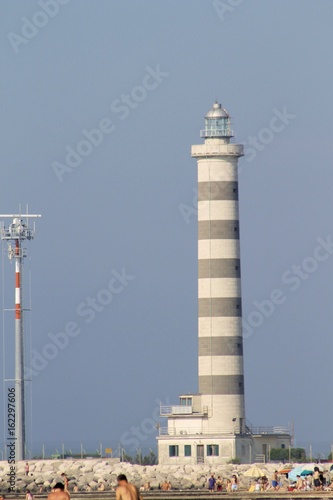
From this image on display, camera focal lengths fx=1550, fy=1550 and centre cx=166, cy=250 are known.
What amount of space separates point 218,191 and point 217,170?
90 centimetres

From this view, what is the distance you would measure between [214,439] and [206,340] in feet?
12.4

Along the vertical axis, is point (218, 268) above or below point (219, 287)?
above

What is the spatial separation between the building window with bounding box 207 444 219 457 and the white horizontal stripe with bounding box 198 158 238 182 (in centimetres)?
974

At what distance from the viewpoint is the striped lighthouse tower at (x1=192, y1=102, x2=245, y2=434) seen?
184ft

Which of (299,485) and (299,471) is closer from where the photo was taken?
(299,485)

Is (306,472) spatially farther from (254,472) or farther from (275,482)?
(275,482)

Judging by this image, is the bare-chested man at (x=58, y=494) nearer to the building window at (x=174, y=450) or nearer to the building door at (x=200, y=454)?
the building door at (x=200, y=454)

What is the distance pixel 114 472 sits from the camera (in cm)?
5159

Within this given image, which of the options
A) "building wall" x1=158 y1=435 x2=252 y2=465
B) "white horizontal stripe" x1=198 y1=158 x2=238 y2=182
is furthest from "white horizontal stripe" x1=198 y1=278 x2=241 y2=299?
"building wall" x1=158 y1=435 x2=252 y2=465

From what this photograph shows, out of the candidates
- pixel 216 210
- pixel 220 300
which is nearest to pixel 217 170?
pixel 216 210

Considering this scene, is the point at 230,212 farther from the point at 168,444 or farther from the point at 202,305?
the point at 168,444

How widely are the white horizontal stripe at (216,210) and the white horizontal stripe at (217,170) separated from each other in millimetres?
906

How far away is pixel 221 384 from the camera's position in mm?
56250

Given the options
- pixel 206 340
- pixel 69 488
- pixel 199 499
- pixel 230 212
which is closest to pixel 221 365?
pixel 206 340
